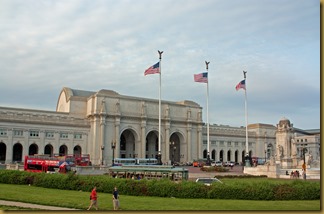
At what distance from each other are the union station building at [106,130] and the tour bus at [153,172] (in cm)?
4186

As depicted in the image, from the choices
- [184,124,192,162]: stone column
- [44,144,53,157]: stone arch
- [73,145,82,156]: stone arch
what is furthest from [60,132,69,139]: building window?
[184,124,192,162]: stone column

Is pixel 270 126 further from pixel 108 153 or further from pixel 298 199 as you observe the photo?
pixel 298 199

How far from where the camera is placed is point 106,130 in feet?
317

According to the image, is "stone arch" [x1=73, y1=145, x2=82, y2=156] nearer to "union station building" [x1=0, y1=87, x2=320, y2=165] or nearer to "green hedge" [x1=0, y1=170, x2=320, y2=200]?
"union station building" [x1=0, y1=87, x2=320, y2=165]

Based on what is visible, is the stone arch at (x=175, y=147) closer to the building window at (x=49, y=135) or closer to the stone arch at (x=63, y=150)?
the stone arch at (x=63, y=150)

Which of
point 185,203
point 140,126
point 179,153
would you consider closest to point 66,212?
point 185,203

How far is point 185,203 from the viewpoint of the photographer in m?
24.4

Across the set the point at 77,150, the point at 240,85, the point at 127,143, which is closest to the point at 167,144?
the point at 127,143

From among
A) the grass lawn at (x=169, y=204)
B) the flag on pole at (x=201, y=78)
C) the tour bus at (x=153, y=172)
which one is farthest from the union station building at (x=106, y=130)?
the grass lawn at (x=169, y=204)

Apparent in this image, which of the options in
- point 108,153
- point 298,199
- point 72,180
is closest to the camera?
point 298,199

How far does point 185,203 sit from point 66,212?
821cm

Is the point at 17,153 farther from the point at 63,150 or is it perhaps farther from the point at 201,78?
the point at 201,78

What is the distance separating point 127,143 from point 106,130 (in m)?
11.4

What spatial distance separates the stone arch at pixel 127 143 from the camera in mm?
104750
